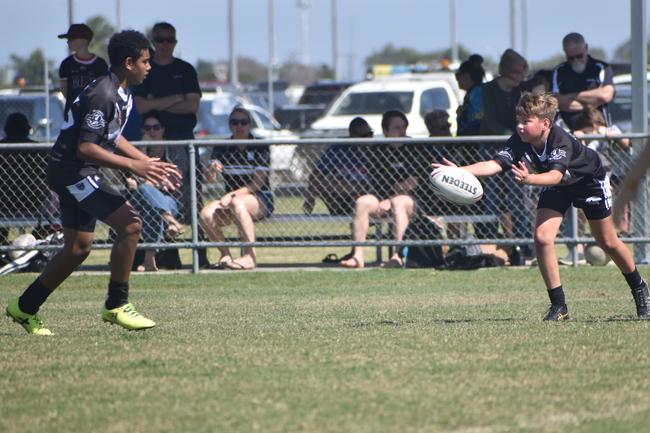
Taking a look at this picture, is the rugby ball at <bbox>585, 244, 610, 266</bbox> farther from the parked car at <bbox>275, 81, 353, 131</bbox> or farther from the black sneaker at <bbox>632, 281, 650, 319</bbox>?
the parked car at <bbox>275, 81, 353, 131</bbox>

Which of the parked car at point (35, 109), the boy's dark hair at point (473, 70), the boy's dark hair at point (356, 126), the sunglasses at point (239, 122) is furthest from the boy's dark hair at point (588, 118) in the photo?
the parked car at point (35, 109)

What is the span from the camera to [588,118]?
44.3 ft

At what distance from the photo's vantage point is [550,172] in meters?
8.12

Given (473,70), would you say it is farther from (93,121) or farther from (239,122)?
(93,121)

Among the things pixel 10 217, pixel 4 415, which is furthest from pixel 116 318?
pixel 10 217

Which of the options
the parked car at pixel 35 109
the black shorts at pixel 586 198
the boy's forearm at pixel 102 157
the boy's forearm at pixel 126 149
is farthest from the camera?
the parked car at pixel 35 109

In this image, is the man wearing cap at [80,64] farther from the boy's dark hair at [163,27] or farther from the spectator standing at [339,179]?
the spectator standing at [339,179]

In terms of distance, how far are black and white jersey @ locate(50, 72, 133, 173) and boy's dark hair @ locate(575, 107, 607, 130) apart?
6.76 meters

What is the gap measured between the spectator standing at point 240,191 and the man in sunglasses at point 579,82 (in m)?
3.28

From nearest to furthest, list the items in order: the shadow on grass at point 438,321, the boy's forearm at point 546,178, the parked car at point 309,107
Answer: the boy's forearm at point 546,178 → the shadow on grass at point 438,321 → the parked car at point 309,107

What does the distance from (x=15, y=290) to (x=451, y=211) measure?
440 centimetres

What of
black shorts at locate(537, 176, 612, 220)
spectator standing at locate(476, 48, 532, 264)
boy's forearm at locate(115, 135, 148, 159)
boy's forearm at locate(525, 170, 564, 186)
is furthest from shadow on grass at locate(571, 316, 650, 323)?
spectator standing at locate(476, 48, 532, 264)

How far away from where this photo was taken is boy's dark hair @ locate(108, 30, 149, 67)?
26.3ft

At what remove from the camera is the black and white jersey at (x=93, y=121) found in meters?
7.79
